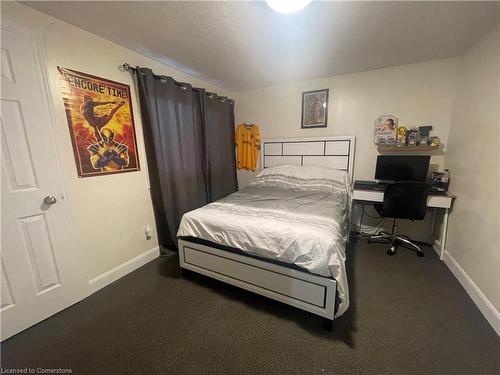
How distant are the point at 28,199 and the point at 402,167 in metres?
3.77

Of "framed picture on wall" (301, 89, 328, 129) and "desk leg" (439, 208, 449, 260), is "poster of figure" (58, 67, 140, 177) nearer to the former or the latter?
"framed picture on wall" (301, 89, 328, 129)

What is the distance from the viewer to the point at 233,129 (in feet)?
12.0

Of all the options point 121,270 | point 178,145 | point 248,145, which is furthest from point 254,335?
point 248,145

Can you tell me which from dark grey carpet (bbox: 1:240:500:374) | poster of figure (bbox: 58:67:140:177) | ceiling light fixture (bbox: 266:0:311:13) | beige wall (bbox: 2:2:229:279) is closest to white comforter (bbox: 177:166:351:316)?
dark grey carpet (bbox: 1:240:500:374)

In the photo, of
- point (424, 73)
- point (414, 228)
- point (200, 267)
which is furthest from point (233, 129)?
point (414, 228)

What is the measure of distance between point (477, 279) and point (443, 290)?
0.27 m

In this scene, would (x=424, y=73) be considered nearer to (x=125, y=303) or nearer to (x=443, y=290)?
(x=443, y=290)

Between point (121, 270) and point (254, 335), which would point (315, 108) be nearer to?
point (254, 335)

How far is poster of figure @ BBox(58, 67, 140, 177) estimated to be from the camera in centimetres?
168

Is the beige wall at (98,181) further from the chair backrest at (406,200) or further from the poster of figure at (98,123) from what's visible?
the chair backrest at (406,200)

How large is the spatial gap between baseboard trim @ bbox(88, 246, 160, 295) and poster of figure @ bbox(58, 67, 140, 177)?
1.00 metres

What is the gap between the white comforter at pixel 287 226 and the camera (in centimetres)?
137

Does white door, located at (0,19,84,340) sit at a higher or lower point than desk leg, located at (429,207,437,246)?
higher

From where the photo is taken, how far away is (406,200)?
2295mm
